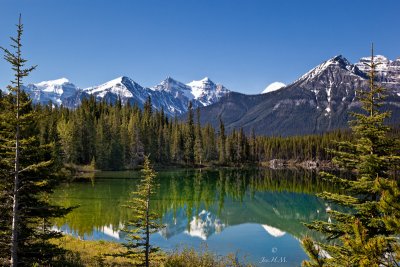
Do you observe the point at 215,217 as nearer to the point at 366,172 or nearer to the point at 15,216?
the point at 366,172

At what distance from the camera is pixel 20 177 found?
14.6 meters

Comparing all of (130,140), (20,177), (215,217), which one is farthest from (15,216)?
(130,140)

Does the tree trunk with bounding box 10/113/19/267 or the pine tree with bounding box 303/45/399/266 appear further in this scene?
the pine tree with bounding box 303/45/399/266

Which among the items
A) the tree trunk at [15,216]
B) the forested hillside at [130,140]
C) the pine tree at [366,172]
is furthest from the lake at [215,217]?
the forested hillside at [130,140]

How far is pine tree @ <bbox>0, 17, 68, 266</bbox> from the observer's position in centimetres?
1352

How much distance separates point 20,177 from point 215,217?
39573mm

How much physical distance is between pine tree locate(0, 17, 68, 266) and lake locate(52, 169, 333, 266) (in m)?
16.4

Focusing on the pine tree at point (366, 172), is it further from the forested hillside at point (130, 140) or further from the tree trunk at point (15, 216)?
the forested hillside at point (130, 140)

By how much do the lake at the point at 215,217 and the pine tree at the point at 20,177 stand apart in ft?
53.7

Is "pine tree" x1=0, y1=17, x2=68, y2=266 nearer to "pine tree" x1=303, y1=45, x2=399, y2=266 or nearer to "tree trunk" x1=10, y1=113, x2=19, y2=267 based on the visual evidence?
"tree trunk" x1=10, y1=113, x2=19, y2=267

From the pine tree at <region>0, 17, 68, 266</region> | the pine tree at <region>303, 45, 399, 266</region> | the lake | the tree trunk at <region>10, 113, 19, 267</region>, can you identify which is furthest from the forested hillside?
the pine tree at <region>303, 45, 399, 266</region>

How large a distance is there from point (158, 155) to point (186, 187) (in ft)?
224

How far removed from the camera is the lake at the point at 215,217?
3597 centimetres

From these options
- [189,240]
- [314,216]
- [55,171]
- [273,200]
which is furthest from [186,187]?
[55,171]
